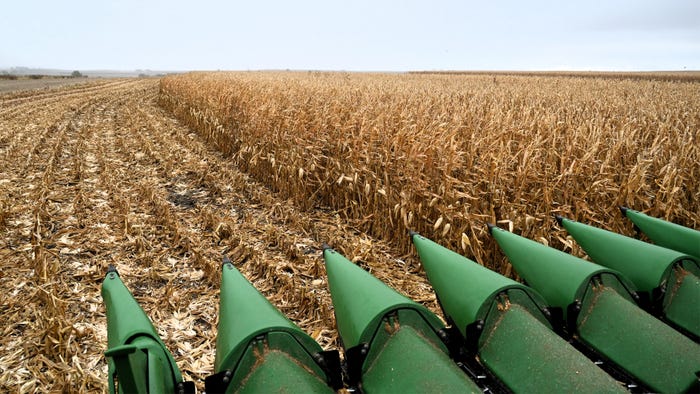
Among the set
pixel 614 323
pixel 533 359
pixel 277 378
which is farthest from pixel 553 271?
pixel 277 378

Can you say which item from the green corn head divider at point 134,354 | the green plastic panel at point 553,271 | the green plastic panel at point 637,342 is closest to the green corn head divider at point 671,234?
the green plastic panel at point 553,271

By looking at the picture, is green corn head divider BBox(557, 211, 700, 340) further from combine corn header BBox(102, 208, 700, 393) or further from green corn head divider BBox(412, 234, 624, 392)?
green corn head divider BBox(412, 234, 624, 392)

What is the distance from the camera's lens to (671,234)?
2.90 m

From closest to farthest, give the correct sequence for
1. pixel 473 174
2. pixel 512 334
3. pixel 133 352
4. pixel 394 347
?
pixel 133 352 < pixel 394 347 < pixel 512 334 < pixel 473 174

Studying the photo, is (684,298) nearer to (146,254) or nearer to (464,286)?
(464,286)

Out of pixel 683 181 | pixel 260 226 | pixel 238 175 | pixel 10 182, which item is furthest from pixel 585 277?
pixel 10 182

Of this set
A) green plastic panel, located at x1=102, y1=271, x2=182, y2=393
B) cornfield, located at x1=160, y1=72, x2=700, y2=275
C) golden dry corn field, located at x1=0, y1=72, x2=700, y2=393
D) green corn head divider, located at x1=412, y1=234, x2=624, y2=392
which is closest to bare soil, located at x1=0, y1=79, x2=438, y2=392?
golden dry corn field, located at x1=0, y1=72, x2=700, y2=393

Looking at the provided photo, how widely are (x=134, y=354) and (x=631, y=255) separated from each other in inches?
115

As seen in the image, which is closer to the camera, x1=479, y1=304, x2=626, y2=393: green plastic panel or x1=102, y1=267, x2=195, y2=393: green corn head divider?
x1=102, y1=267, x2=195, y2=393: green corn head divider

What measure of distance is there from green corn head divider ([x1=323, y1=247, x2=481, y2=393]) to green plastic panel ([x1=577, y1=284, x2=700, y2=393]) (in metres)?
0.90

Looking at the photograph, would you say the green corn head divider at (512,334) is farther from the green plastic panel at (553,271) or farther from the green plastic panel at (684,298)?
the green plastic panel at (684,298)

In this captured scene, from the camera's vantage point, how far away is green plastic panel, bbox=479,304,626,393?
5.53 feet

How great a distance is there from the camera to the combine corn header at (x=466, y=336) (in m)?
1.72

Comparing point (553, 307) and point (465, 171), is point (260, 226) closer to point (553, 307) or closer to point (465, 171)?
point (465, 171)
